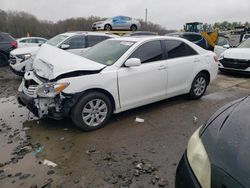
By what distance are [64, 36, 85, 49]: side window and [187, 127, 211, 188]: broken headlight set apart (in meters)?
7.11

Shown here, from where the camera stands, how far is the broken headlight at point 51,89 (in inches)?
147

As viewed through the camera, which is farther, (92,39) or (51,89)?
(92,39)

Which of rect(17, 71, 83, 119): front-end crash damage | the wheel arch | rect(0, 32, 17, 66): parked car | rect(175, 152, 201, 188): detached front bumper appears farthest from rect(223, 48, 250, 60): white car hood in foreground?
rect(0, 32, 17, 66): parked car

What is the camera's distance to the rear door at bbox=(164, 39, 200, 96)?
5.04m

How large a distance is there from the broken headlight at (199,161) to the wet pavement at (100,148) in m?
1.14

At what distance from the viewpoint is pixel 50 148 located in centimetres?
358

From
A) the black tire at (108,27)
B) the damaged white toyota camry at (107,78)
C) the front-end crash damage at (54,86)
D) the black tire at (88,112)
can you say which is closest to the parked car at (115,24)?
the black tire at (108,27)

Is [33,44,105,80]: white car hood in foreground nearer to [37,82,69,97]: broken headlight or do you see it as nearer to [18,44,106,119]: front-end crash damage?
[18,44,106,119]: front-end crash damage

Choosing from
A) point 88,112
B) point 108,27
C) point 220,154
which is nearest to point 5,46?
point 108,27

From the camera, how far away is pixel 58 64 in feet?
13.3

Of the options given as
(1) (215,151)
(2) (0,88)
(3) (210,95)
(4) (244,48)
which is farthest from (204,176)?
(4) (244,48)

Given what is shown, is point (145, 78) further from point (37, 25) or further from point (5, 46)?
point (37, 25)

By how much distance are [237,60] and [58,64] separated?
23.0 ft

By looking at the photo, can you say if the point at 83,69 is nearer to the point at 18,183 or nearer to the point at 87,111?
the point at 87,111
